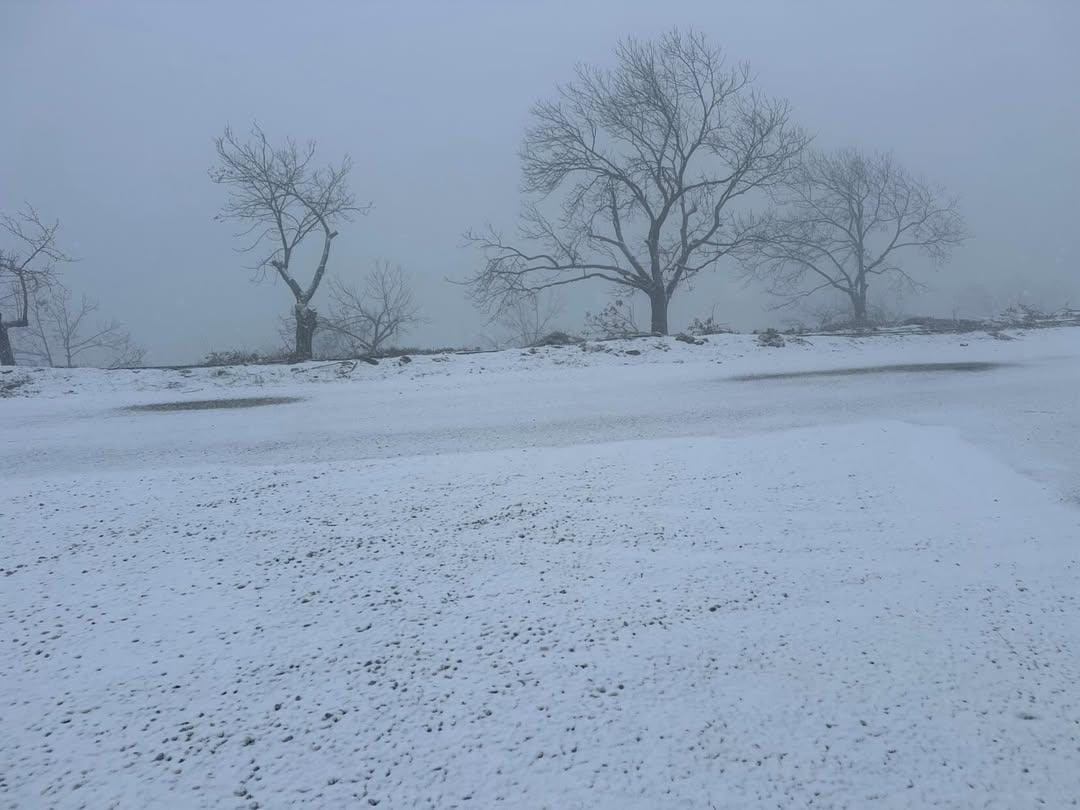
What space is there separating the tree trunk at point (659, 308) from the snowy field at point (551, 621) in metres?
15.1

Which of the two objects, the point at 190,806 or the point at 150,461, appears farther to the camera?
the point at 150,461

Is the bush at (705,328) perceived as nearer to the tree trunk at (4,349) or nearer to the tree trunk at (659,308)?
the tree trunk at (659,308)

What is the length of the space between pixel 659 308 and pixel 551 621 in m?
19.6

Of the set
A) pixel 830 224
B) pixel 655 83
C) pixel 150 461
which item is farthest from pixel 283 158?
pixel 830 224

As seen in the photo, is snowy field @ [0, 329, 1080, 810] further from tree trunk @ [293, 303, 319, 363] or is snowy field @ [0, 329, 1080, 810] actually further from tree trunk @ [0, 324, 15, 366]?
tree trunk @ [0, 324, 15, 366]

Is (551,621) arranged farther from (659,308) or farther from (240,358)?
(659,308)

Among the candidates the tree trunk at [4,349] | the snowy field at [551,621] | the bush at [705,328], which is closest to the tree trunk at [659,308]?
the bush at [705,328]

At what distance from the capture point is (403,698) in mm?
3004

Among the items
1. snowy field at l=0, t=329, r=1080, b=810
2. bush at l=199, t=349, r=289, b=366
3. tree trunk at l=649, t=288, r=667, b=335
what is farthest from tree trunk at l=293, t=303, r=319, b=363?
tree trunk at l=649, t=288, r=667, b=335

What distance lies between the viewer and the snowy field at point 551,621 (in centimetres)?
261

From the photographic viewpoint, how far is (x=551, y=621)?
3570 mm

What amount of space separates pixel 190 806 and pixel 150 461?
5145 mm

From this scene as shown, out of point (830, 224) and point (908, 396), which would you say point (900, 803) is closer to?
point (908, 396)

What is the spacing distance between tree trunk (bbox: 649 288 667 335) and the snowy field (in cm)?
1509
